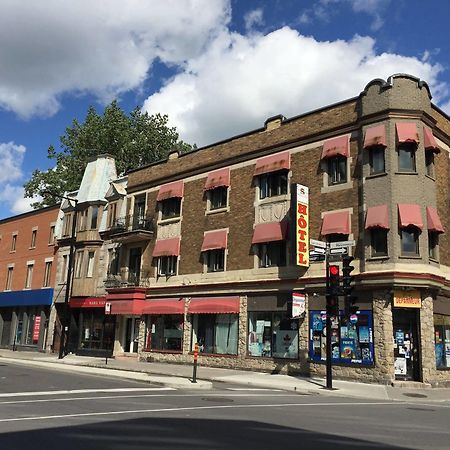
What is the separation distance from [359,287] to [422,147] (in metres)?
6.60

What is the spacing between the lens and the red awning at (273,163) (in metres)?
24.9

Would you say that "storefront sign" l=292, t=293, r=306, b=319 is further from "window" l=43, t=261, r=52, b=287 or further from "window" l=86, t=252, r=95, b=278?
"window" l=43, t=261, r=52, b=287

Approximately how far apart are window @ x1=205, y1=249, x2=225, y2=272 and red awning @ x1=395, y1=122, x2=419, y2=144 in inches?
422

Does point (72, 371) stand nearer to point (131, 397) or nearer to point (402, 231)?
point (131, 397)

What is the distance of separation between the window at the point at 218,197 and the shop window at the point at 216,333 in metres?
5.95

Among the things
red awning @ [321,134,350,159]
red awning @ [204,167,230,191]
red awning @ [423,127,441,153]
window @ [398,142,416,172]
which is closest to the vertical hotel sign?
red awning @ [321,134,350,159]

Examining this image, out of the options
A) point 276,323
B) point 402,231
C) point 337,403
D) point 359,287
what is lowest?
point 337,403

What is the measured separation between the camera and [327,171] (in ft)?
77.7

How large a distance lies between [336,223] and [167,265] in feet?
37.8

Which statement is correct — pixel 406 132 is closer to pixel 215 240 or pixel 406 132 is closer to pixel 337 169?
pixel 337 169

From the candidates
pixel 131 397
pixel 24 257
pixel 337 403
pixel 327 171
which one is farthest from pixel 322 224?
pixel 24 257

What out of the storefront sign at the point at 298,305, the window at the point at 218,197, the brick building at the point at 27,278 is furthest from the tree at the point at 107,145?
the storefront sign at the point at 298,305

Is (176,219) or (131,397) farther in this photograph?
(176,219)

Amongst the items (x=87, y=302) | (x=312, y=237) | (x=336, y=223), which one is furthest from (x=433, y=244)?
(x=87, y=302)
